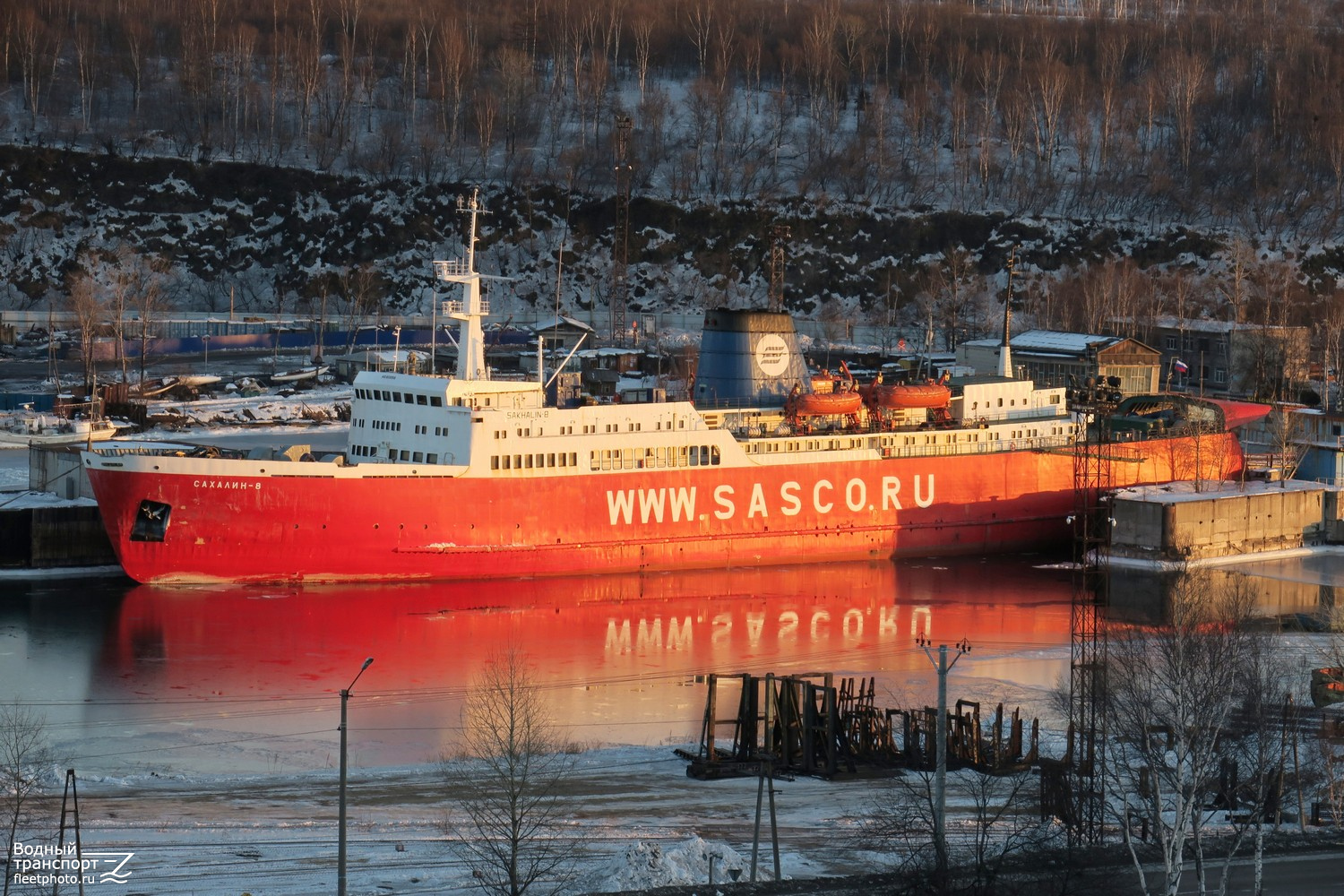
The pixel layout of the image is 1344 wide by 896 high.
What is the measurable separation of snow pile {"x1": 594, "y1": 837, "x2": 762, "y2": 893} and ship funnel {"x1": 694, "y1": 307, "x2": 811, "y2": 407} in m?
26.7

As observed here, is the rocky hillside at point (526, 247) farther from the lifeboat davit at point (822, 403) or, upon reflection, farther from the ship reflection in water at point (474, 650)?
the ship reflection in water at point (474, 650)

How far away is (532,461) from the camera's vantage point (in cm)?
3978

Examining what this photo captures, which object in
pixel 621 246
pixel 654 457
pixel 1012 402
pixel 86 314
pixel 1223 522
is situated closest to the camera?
pixel 654 457

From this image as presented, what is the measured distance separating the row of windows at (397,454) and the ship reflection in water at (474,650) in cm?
280

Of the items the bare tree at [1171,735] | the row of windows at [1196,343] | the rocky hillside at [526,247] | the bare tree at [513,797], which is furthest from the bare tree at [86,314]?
the row of windows at [1196,343]

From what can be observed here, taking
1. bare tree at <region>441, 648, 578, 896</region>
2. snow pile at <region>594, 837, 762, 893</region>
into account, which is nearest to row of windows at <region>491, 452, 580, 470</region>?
bare tree at <region>441, 648, 578, 896</region>

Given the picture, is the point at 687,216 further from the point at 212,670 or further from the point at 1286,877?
the point at 1286,877

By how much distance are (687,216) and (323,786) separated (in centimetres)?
6603

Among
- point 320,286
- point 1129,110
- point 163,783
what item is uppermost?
point 1129,110

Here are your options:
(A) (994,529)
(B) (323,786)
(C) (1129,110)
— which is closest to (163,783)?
(B) (323,786)

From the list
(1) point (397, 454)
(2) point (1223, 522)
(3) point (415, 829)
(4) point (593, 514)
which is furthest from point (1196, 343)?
(3) point (415, 829)

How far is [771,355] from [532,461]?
889cm

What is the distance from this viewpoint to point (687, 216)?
8844cm

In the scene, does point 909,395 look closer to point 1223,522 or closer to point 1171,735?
point 1223,522
